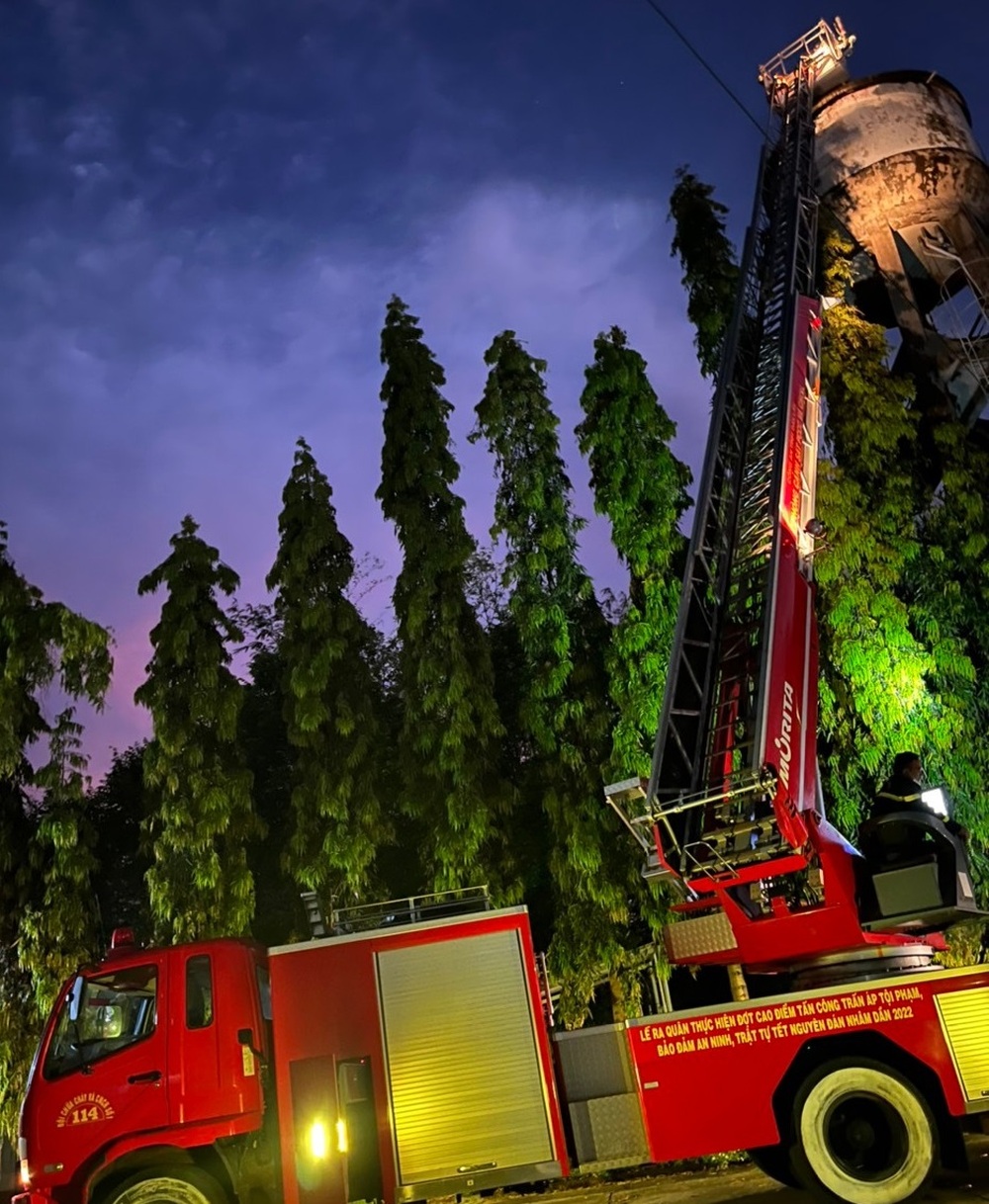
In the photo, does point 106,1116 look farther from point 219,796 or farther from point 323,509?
point 323,509

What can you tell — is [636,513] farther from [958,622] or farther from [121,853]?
[121,853]

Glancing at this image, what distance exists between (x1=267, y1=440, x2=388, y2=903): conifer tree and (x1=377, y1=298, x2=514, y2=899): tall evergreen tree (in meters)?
0.89

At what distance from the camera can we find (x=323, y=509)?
17.9m

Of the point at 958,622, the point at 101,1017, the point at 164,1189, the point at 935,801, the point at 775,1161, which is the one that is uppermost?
the point at 958,622

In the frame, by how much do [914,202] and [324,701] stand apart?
17822mm

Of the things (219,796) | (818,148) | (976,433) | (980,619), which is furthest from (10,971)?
(818,148)

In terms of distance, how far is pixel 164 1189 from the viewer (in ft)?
24.4

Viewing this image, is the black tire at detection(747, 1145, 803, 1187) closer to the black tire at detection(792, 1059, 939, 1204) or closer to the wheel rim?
the black tire at detection(792, 1059, 939, 1204)

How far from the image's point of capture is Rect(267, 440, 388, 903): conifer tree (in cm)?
1590

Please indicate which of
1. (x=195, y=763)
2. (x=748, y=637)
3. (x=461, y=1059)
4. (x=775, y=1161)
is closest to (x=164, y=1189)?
(x=461, y=1059)

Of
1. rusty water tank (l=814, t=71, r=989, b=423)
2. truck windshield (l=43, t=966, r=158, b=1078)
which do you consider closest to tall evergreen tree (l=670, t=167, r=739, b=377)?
rusty water tank (l=814, t=71, r=989, b=423)

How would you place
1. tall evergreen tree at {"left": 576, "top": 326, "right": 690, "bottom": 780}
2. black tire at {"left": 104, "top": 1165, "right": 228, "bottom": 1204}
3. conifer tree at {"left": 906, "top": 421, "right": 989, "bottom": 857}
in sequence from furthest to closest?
tall evergreen tree at {"left": 576, "top": 326, "right": 690, "bottom": 780}
conifer tree at {"left": 906, "top": 421, "right": 989, "bottom": 857}
black tire at {"left": 104, "top": 1165, "right": 228, "bottom": 1204}

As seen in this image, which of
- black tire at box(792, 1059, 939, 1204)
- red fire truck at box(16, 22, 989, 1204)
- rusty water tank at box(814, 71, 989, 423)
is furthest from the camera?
rusty water tank at box(814, 71, 989, 423)

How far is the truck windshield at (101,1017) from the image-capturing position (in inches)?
304
